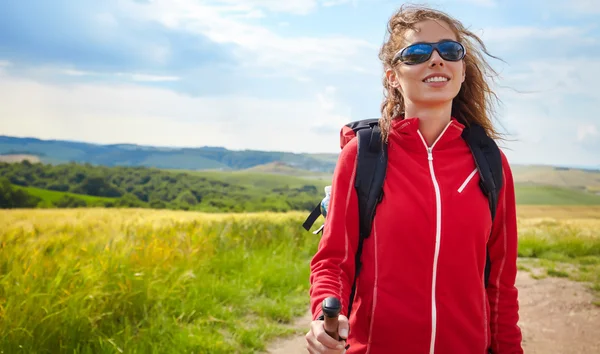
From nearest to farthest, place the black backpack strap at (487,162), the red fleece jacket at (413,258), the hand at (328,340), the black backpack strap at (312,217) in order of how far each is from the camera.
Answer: the hand at (328,340) < the red fleece jacket at (413,258) < the black backpack strap at (487,162) < the black backpack strap at (312,217)

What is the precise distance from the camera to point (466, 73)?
7.59 feet

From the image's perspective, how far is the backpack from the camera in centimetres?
186

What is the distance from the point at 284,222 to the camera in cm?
961

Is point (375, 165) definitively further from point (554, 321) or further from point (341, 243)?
point (554, 321)

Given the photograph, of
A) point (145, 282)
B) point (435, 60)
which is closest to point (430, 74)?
point (435, 60)

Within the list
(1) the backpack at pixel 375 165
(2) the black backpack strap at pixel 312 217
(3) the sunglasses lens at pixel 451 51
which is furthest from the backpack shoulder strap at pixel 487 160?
(2) the black backpack strap at pixel 312 217

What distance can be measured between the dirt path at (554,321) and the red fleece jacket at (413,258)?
310cm

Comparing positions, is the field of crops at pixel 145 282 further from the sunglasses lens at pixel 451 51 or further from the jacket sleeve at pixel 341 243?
the sunglasses lens at pixel 451 51

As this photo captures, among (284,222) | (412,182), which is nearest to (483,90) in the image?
(412,182)

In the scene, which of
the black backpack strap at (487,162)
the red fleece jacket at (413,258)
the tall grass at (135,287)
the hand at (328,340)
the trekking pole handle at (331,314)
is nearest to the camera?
the trekking pole handle at (331,314)

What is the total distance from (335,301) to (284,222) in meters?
8.12

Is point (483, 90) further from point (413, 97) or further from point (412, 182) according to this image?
point (412, 182)

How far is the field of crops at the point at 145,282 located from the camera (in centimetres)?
423

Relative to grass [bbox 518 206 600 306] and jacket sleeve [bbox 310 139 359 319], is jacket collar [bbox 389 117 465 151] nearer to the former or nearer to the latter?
jacket sleeve [bbox 310 139 359 319]
